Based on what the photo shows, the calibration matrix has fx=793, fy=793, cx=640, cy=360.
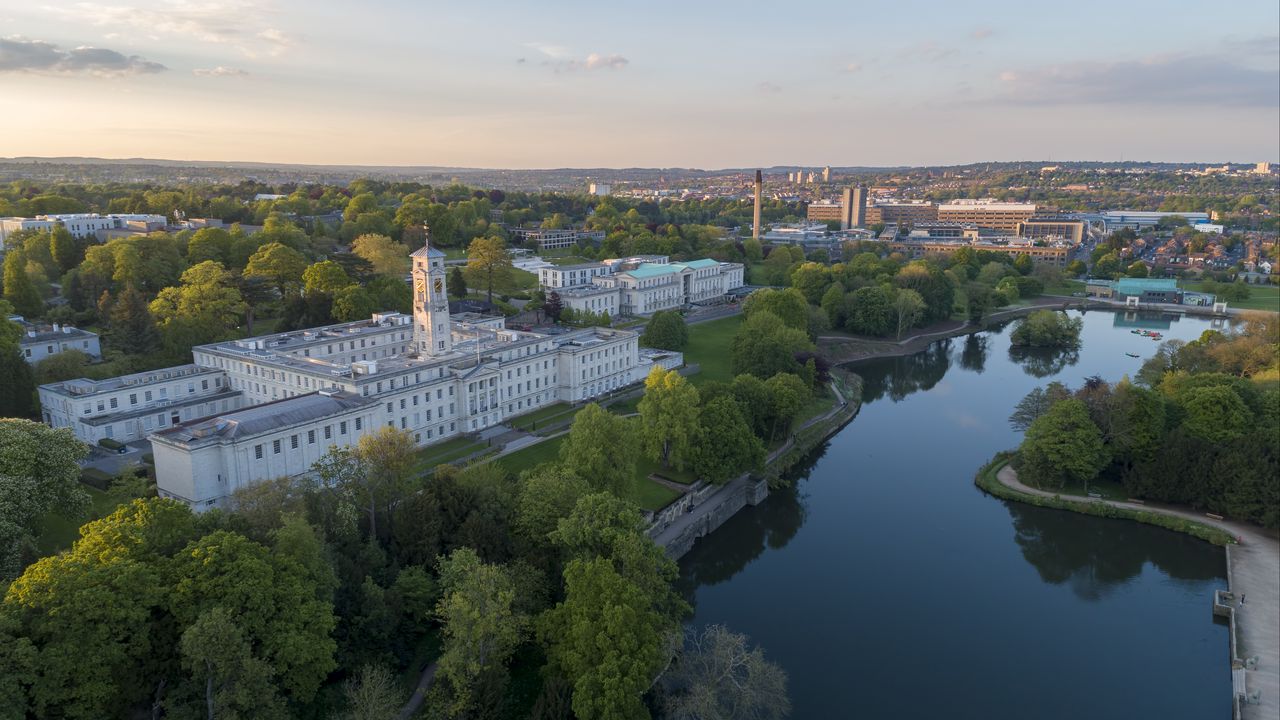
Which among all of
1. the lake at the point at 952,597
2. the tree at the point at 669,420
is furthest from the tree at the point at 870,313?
the tree at the point at 669,420

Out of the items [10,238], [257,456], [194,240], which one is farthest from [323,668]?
[10,238]

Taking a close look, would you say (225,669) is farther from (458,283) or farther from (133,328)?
(458,283)

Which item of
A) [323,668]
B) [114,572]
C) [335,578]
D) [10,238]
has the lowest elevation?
[323,668]

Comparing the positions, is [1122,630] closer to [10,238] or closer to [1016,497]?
[1016,497]

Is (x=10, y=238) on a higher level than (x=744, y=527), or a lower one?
higher

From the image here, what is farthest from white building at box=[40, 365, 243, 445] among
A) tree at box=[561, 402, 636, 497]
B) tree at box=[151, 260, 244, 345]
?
tree at box=[561, 402, 636, 497]

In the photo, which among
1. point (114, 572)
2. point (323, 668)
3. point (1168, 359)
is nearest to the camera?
point (114, 572)

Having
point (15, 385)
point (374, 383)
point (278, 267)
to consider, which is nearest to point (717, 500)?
point (374, 383)
